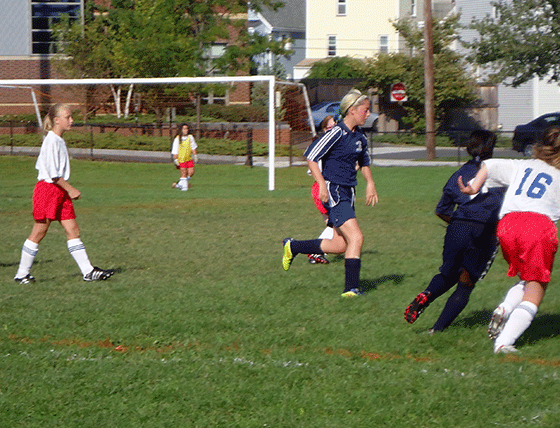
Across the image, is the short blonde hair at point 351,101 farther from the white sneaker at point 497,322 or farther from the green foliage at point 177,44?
the green foliage at point 177,44

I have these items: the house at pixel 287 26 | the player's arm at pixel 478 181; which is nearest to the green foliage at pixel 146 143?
the player's arm at pixel 478 181

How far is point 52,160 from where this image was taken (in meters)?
7.96

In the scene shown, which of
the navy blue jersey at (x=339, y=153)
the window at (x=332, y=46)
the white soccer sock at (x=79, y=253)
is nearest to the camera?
the navy blue jersey at (x=339, y=153)

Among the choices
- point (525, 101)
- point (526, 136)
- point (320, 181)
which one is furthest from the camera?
point (525, 101)

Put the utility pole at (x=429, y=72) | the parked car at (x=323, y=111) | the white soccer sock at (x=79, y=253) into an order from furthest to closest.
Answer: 1. the parked car at (x=323, y=111)
2. the utility pole at (x=429, y=72)
3. the white soccer sock at (x=79, y=253)

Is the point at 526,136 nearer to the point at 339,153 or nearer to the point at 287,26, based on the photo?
the point at 339,153

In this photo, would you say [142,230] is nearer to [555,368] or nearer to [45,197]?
[45,197]

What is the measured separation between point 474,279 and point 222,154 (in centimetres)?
2300

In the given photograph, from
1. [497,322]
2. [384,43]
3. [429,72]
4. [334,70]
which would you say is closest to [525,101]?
[334,70]

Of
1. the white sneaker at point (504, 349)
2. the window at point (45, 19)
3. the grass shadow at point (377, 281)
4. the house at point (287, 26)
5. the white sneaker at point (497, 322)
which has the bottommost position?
the grass shadow at point (377, 281)

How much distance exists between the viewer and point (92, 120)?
28391mm

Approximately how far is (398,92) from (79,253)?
33.1 m

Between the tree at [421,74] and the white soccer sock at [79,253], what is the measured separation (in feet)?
114

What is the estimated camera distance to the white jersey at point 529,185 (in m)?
5.27
